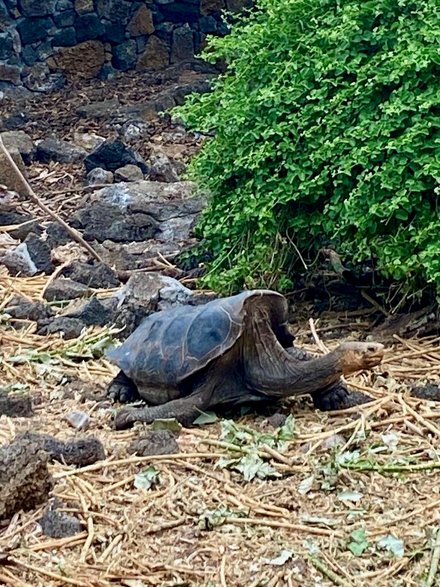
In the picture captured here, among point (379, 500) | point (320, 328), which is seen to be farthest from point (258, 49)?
point (379, 500)

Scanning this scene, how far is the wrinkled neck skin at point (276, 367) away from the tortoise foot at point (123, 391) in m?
0.53

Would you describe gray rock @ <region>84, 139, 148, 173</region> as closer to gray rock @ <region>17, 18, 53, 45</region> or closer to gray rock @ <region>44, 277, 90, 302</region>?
gray rock @ <region>17, 18, 53, 45</region>

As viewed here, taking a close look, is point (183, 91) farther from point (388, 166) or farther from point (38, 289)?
point (388, 166)

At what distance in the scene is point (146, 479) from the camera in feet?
10.9

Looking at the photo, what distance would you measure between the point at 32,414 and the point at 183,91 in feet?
29.5

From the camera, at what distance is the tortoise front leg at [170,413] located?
385 centimetres

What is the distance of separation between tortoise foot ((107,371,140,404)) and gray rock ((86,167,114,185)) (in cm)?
534

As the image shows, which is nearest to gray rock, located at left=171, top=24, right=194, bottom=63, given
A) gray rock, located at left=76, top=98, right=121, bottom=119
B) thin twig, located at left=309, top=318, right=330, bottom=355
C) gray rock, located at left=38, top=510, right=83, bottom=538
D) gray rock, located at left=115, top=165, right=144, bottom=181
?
gray rock, located at left=76, top=98, right=121, bottom=119

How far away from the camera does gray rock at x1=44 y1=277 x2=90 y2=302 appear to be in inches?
237

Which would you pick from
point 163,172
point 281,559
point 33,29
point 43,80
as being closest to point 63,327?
point 281,559

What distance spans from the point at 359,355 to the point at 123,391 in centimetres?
100

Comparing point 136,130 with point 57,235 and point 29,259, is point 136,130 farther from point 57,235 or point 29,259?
point 29,259

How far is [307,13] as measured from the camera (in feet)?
18.0

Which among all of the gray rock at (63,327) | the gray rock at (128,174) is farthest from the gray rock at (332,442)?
the gray rock at (128,174)
